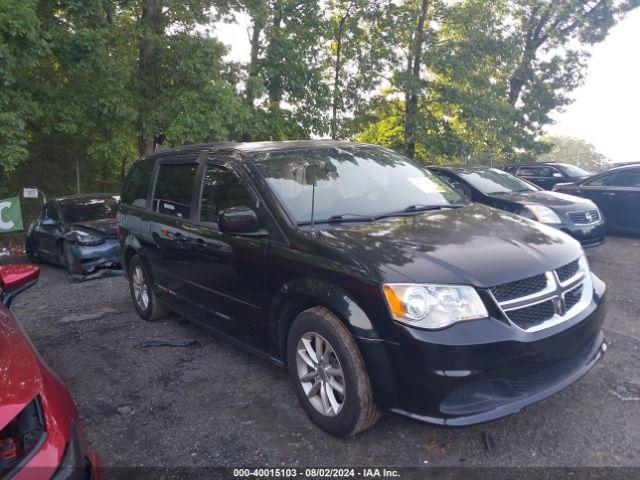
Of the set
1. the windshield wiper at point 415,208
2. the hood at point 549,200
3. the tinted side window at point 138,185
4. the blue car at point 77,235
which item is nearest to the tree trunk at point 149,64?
the blue car at point 77,235

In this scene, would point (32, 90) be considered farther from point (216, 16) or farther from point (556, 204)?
point (556, 204)

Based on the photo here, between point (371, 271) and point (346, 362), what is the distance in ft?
1.79

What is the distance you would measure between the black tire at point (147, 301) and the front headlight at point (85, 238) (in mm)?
2479

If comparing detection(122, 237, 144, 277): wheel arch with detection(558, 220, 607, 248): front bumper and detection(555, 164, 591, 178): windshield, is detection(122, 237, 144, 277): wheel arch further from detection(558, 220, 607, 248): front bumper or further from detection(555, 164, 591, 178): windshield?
detection(555, 164, 591, 178): windshield

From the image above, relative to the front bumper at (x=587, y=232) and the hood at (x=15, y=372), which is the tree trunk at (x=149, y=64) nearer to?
the front bumper at (x=587, y=232)

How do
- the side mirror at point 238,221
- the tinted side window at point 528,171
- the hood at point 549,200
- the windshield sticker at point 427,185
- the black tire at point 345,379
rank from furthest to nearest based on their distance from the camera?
the tinted side window at point 528,171
the hood at point 549,200
the windshield sticker at point 427,185
the side mirror at point 238,221
the black tire at point 345,379

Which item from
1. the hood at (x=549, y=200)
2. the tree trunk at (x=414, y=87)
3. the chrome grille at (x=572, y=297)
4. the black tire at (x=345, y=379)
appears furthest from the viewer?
the tree trunk at (x=414, y=87)

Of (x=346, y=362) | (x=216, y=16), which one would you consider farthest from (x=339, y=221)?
(x=216, y=16)

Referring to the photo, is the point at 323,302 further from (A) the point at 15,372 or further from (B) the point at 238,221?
(A) the point at 15,372

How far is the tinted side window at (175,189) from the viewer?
4453mm

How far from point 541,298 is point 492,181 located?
6.48 meters

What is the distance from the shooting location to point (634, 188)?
9469mm

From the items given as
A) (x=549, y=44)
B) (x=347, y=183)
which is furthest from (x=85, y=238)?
(x=549, y=44)

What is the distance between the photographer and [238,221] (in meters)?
3.36
